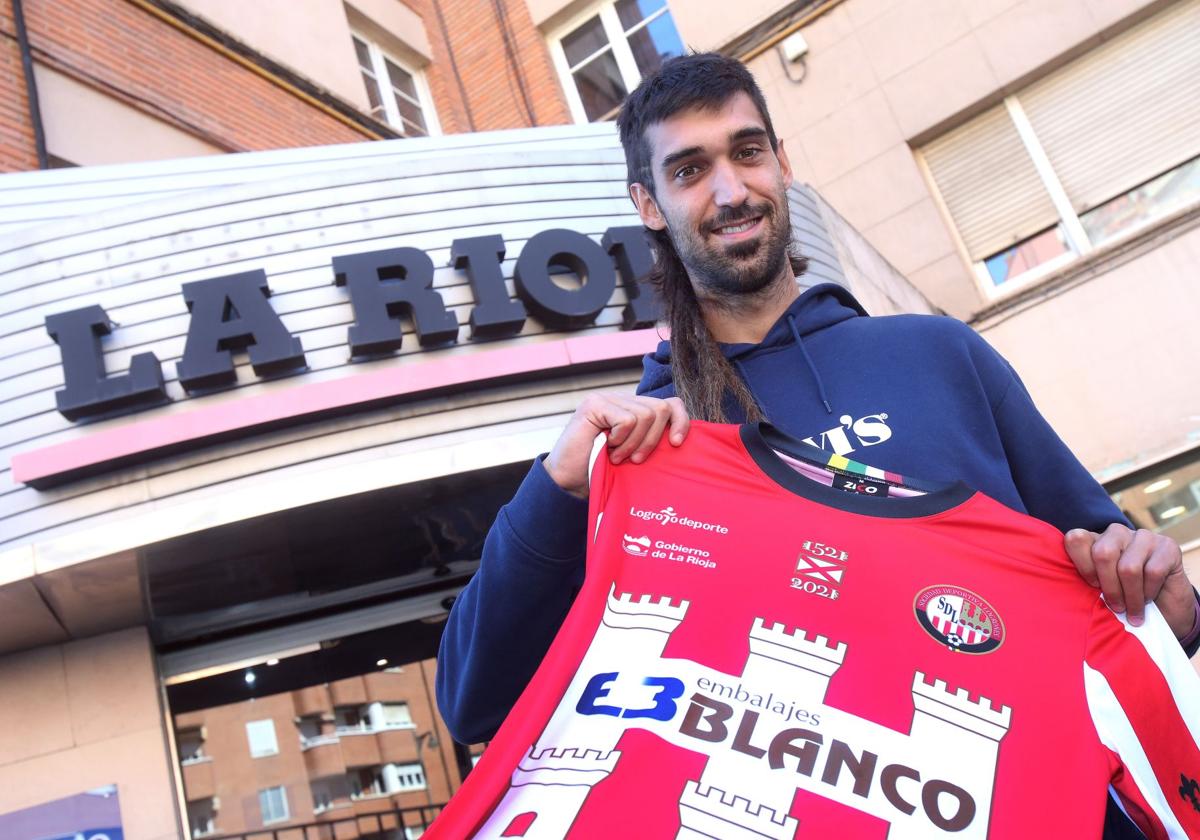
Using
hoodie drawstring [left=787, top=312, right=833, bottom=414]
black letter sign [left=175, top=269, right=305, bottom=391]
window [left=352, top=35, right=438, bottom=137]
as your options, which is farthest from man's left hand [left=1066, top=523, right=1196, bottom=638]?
window [left=352, top=35, right=438, bottom=137]

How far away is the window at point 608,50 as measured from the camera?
13.3m

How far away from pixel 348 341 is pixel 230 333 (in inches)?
24.0

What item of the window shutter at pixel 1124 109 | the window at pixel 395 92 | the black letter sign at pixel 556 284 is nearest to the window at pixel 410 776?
A: the black letter sign at pixel 556 284

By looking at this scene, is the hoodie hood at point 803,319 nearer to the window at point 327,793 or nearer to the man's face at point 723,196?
the man's face at point 723,196

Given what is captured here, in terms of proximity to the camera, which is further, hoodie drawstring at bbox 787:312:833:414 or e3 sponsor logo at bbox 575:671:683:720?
hoodie drawstring at bbox 787:312:833:414

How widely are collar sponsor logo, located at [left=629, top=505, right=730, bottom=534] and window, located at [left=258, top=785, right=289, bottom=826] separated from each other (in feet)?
18.5

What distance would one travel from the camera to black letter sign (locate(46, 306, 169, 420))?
541 cm

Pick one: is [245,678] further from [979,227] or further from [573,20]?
[573,20]

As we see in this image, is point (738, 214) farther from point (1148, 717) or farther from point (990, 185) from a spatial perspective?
point (990, 185)

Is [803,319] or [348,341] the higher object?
[348,341]

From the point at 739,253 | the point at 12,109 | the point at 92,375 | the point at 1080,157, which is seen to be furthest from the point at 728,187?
the point at 1080,157

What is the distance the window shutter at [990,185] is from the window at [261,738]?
25.1 feet

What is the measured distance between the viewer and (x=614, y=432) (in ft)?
6.08

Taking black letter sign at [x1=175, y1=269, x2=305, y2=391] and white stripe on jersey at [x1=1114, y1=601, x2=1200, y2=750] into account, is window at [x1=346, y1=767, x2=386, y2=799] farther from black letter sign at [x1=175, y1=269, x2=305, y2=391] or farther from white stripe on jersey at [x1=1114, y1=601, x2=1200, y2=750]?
white stripe on jersey at [x1=1114, y1=601, x2=1200, y2=750]
